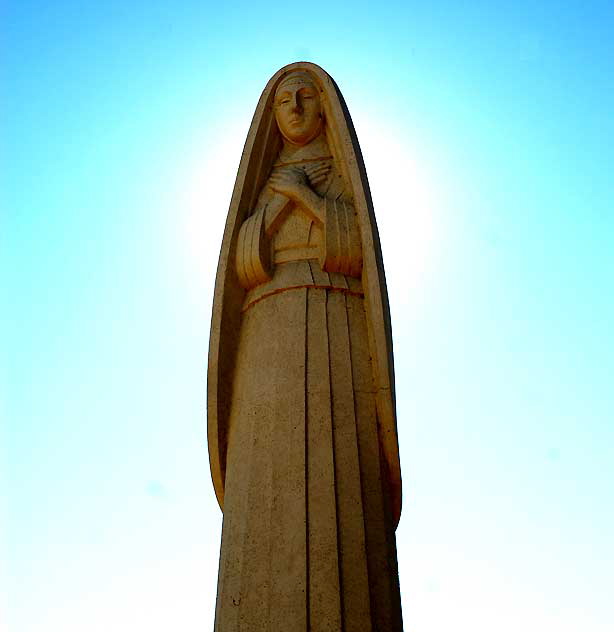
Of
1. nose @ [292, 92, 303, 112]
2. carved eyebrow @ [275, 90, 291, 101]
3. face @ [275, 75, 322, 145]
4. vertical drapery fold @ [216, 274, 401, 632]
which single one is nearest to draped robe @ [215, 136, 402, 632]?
vertical drapery fold @ [216, 274, 401, 632]

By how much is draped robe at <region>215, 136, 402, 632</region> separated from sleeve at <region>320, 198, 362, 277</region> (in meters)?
0.01

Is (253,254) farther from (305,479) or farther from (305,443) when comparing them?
(305,479)

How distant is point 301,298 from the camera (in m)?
6.79

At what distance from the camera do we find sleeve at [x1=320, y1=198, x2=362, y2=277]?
6.91m

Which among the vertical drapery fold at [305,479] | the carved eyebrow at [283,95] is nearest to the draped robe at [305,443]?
the vertical drapery fold at [305,479]

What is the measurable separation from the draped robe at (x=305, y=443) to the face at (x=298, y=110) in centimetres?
48

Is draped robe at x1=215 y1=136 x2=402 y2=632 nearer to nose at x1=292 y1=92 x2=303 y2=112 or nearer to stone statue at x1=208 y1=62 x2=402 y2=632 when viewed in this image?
stone statue at x1=208 y1=62 x2=402 y2=632

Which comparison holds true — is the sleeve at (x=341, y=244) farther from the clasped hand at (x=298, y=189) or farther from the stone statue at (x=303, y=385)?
the clasped hand at (x=298, y=189)

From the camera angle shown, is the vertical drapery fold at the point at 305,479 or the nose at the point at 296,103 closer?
the vertical drapery fold at the point at 305,479

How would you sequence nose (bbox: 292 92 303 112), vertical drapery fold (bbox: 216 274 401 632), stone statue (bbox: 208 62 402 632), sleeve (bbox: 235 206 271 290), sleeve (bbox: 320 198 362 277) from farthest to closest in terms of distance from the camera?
nose (bbox: 292 92 303 112) → sleeve (bbox: 235 206 271 290) → sleeve (bbox: 320 198 362 277) → stone statue (bbox: 208 62 402 632) → vertical drapery fold (bbox: 216 274 401 632)

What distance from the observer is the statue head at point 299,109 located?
7.88 metres

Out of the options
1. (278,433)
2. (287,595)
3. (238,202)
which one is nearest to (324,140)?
(238,202)

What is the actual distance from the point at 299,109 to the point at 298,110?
2cm

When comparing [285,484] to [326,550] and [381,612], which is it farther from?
[381,612]
